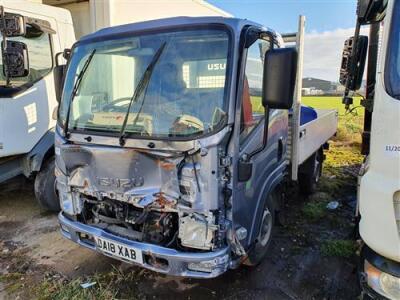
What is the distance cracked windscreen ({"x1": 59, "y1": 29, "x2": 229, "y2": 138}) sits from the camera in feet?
7.66

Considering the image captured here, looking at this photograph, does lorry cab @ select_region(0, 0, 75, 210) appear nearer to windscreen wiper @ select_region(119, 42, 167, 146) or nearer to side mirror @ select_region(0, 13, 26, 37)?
side mirror @ select_region(0, 13, 26, 37)

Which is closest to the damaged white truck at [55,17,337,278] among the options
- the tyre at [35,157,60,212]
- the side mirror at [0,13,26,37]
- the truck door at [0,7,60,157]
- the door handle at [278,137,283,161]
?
the door handle at [278,137,283,161]

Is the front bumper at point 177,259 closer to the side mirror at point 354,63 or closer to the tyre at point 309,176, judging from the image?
the side mirror at point 354,63

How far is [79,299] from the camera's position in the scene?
8.73ft

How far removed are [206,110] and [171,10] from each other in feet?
11.2

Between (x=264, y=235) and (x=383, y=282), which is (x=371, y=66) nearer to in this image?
(x=264, y=235)

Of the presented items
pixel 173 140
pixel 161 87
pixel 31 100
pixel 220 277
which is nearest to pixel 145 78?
pixel 161 87

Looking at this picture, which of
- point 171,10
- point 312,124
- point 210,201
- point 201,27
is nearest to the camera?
point 210,201

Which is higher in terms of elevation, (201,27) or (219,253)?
(201,27)

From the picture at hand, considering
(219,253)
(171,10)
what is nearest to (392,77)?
(219,253)

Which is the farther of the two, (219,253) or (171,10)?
(171,10)

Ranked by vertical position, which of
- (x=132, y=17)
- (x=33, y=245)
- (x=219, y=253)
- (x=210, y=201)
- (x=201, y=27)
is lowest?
(x=33, y=245)

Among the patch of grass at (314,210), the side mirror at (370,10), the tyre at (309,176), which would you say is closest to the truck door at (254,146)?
the side mirror at (370,10)

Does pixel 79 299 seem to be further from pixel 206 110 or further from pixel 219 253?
pixel 206 110
